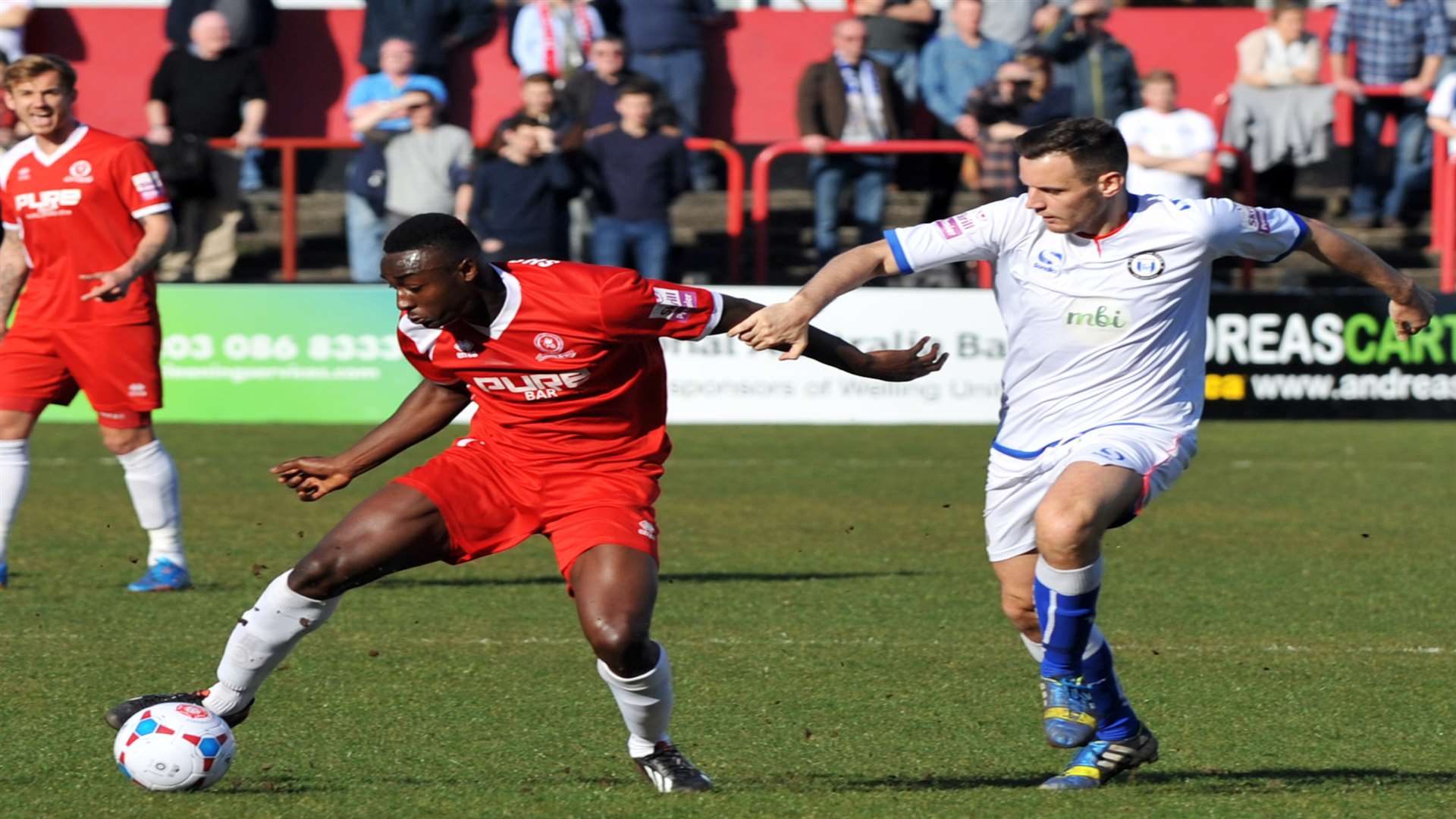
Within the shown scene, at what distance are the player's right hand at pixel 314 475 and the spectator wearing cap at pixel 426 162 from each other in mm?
10741

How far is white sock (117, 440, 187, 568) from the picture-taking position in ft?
29.9

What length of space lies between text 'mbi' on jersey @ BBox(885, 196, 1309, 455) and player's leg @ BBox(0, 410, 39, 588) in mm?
4567

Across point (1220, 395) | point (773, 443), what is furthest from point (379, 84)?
point (1220, 395)

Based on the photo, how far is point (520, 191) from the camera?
15.7 metres

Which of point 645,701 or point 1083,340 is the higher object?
point 1083,340

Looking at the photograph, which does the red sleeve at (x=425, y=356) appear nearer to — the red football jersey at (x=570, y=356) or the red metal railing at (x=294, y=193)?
the red football jersey at (x=570, y=356)

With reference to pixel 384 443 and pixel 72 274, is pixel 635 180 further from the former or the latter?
pixel 384 443

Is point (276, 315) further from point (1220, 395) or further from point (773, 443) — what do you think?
point (1220, 395)

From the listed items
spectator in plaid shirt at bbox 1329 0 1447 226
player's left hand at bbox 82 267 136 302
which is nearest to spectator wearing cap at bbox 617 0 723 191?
spectator in plaid shirt at bbox 1329 0 1447 226

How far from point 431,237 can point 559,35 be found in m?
12.1

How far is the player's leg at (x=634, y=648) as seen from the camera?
215 inches

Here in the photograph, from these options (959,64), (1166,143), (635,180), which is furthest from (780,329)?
(959,64)

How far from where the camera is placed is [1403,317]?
6.23 metres

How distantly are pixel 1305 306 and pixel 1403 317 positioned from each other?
10.4 metres
